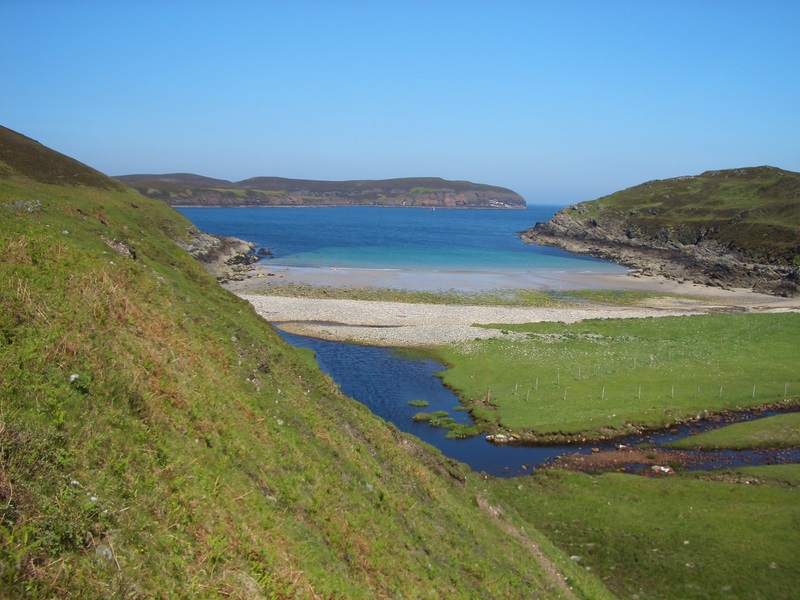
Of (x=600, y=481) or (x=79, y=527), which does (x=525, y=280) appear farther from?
(x=79, y=527)

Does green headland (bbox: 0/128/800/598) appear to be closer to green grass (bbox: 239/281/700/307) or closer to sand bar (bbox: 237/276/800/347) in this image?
sand bar (bbox: 237/276/800/347)

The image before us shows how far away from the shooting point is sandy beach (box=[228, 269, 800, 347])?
62812 millimetres

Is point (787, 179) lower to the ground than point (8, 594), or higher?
higher

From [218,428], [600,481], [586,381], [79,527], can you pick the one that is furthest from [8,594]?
[586,381]

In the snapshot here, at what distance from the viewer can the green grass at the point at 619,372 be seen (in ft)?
133

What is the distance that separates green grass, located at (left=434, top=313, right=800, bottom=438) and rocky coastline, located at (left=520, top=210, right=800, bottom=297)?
45.3 metres

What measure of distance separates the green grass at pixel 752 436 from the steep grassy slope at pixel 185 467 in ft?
69.0

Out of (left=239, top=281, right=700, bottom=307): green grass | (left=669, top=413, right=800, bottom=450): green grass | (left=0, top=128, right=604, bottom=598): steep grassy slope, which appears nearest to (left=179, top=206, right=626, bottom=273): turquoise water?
(left=239, top=281, right=700, bottom=307): green grass

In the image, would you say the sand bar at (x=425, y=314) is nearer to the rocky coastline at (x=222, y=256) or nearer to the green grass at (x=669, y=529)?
the rocky coastline at (x=222, y=256)

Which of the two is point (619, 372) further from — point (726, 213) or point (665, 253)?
point (726, 213)

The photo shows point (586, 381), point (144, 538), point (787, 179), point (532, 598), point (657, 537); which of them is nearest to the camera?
point (144, 538)

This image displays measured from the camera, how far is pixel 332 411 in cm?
2028

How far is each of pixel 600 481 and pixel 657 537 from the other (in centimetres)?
636

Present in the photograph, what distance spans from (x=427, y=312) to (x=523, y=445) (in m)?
39.4
